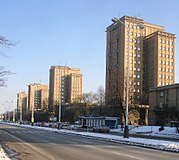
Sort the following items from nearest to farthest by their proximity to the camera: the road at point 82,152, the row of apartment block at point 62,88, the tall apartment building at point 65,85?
1. the road at point 82,152
2. the tall apartment building at point 65,85
3. the row of apartment block at point 62,88

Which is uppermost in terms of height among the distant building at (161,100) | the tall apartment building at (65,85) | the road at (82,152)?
the tall apartment building at (65,85)

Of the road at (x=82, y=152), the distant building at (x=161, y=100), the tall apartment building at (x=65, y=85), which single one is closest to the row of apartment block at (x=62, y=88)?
the tall apartment building at (x=65, y=85)

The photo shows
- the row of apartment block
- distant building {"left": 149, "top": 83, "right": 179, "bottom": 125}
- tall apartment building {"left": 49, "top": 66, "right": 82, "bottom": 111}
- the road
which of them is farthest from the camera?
the row of apartment block

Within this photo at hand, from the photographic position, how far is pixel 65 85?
146250mm

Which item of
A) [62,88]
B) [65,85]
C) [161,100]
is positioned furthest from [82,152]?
[65,85]

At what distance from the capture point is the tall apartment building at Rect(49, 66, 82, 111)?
128 metres

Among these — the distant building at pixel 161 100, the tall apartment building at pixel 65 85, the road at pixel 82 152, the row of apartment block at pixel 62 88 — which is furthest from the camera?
the row of apartment block at pixel 62 88

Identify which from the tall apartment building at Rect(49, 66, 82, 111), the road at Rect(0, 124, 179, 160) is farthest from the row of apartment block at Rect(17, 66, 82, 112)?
the road at Rect(0, 124, 179, 160)

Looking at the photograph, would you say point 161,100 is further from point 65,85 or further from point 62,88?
point 65,85

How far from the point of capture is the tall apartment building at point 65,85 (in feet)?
420

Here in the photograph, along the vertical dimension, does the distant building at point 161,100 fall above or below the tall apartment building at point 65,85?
below

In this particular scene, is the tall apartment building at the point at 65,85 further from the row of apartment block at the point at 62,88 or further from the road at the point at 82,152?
the road at the point at 82,152

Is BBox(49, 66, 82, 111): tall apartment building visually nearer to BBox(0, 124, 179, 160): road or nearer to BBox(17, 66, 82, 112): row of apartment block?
BBox(17, 66, 82, 112): row of apartment block

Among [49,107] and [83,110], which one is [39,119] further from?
[83,110]
